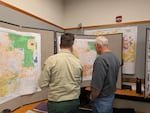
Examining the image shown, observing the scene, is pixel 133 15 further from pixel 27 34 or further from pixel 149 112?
pixel 27 34

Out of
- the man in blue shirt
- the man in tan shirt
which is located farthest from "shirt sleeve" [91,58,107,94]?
the man in tan shirt

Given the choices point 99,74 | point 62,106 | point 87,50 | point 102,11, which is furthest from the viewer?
point 102,11

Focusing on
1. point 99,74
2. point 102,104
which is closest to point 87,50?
point 99,74

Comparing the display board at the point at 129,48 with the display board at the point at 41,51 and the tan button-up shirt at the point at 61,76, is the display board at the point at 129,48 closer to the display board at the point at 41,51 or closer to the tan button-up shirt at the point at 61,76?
the display board at the point at 41,51

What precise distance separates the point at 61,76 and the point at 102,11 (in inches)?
76.2

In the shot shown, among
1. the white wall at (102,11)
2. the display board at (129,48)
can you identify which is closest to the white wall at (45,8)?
the white wall at (102,11)

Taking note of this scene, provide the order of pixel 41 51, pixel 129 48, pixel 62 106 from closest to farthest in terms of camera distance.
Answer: pixel 62 106 < pixel 41 51 < pixel 129 48

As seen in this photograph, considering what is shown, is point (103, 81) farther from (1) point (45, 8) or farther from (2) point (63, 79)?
(1) point (45, 8)

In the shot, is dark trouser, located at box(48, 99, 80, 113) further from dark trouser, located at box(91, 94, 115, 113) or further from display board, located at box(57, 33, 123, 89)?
display board, located at box(57, 33, 123, 89)

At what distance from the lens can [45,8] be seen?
10.6 feet

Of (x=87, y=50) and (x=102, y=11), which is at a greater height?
(x=102, y=11)

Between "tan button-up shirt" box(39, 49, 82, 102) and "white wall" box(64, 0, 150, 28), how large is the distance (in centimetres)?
169

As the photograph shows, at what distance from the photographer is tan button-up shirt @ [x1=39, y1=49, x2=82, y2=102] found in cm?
181

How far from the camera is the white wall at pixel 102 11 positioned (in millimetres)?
3068
